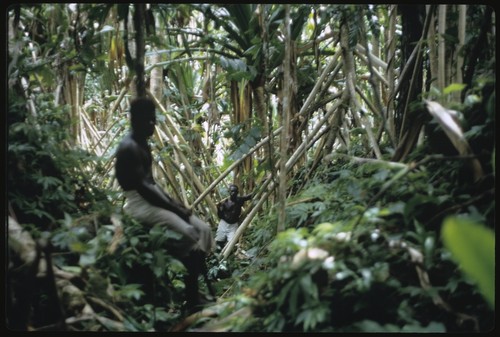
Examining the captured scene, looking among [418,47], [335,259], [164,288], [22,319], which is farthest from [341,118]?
[22,319]

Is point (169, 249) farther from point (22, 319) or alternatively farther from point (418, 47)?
point (418, 47)

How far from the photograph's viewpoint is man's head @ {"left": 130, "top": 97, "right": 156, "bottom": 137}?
105 inches

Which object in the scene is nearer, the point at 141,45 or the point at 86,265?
the point at 86,265

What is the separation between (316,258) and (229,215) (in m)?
4.04

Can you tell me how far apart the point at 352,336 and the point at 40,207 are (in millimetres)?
1805

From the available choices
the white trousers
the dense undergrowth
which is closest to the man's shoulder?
the white trousers

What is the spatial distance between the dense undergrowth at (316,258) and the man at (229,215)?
2.93 metres

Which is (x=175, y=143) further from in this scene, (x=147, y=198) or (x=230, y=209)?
(x=147, y=198)

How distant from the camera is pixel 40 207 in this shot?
2.56 meters

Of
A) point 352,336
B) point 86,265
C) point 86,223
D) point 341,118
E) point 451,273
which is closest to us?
point 352,336

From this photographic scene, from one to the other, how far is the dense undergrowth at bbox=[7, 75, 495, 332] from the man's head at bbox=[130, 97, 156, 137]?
1.47 feet

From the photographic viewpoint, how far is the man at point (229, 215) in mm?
5754

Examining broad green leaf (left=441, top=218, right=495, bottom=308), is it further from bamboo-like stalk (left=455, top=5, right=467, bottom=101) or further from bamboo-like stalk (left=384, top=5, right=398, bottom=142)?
bamboo-like stalk (left=384, top=5, right=398, bottom=142)

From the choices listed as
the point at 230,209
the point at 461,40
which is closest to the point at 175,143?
the point at 230,209
